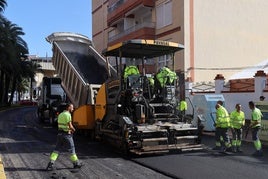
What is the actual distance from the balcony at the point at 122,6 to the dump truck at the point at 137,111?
17.5 m

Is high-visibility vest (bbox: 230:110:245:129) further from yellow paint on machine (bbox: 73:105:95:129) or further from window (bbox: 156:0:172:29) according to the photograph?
window (bbox: 156:0:172:29)

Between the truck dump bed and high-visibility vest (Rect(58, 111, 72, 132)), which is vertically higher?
the truck dump bed

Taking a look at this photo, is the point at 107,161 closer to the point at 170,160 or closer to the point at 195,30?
the point at 170,160

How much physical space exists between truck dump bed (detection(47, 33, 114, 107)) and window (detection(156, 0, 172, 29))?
1138 cm

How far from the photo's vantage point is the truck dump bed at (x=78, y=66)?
15.9 m

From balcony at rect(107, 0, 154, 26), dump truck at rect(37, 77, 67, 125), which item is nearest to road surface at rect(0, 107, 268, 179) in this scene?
dump truck at rect(37, 77, 67, 125)

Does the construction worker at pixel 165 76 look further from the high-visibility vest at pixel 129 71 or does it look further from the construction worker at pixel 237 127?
the construction worker at pixel 237 127

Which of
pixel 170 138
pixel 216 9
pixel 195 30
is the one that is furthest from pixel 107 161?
pixel 216 9

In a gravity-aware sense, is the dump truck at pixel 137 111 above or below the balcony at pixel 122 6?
below

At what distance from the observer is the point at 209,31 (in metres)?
28.5

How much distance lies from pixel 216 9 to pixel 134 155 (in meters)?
19.7

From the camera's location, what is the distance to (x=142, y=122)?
11867 millimetres

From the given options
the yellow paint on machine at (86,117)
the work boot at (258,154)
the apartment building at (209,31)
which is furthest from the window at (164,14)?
the work boot at (258,154)

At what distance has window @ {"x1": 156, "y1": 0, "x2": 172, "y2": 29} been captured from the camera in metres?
29.4
